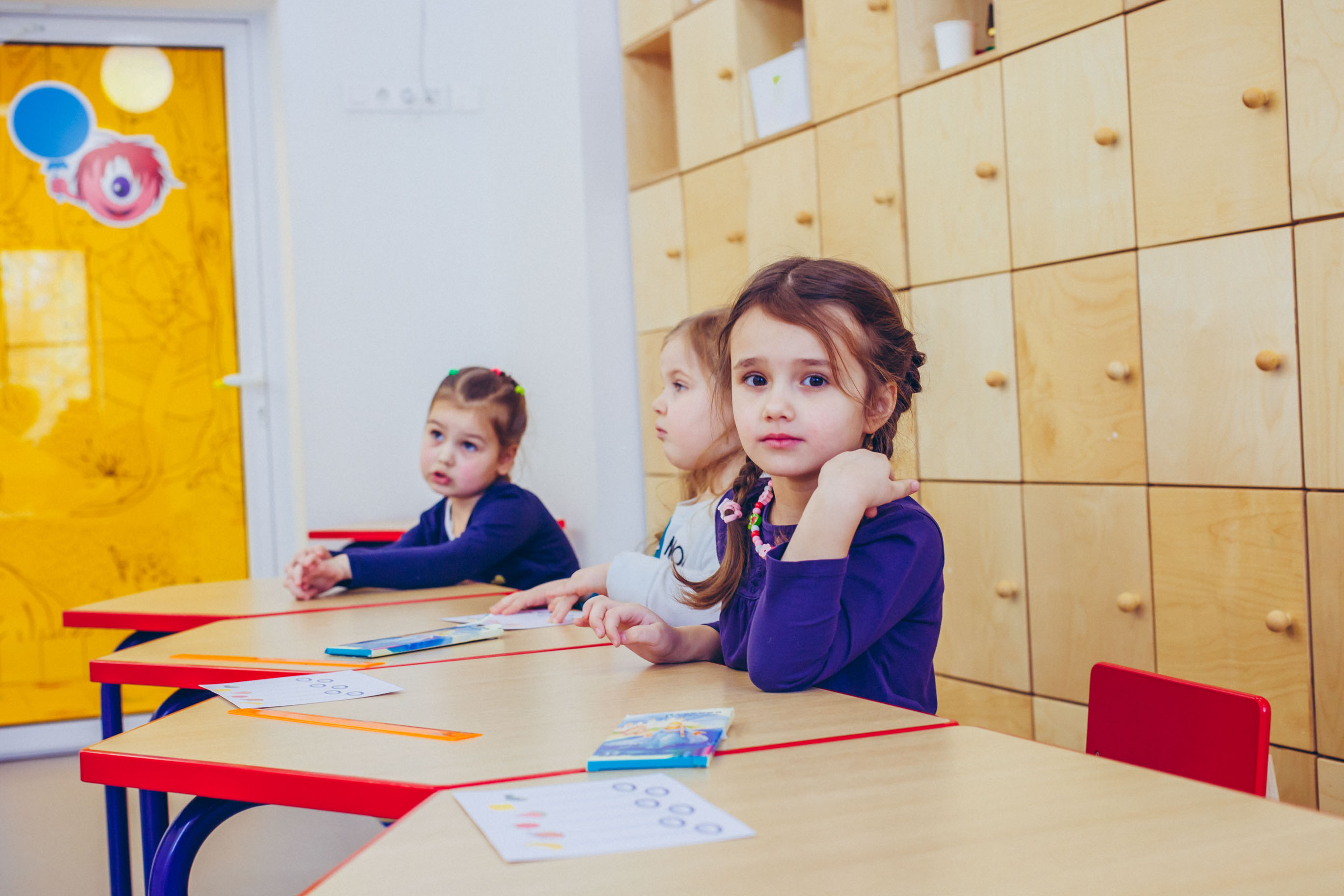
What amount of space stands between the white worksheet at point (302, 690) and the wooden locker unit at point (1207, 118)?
1420 mm

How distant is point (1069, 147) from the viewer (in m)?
2.04

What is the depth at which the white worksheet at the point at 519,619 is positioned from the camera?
65.4 inches

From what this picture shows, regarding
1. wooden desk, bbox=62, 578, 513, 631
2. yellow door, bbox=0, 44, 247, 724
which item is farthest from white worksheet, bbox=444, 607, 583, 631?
yellow door, bbox=0, 44, 247, 724

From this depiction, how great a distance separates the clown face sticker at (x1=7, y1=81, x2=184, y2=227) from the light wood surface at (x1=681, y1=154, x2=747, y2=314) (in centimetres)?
188

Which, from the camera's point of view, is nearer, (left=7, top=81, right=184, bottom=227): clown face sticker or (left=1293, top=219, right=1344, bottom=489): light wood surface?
(left=1293, top=219, right=1344, bottom=489): light wood surface

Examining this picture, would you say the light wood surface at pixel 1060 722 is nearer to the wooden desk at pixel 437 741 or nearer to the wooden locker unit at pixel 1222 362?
the wooden locker unit at pixel 1222 362

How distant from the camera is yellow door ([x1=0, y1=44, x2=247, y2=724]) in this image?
12.1 ft

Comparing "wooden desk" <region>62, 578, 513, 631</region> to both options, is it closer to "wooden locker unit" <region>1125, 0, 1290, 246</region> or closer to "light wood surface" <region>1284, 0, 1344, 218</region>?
"wooden locker unit" <region>1125, 0, 1290, 246</region>

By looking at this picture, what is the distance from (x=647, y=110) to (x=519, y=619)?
7.07ft

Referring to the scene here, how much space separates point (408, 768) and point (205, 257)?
133 inches

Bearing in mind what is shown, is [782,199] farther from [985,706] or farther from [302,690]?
[302,690]

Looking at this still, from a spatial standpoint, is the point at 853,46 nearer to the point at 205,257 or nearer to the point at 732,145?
the point at 732,145

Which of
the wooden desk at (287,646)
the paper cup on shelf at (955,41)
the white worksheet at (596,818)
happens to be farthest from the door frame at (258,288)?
the white worksheet at (596,818)

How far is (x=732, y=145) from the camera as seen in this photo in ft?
9.86
